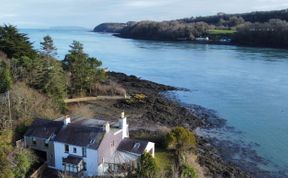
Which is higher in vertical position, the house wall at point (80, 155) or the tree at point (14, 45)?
the tree at point (14, 45)

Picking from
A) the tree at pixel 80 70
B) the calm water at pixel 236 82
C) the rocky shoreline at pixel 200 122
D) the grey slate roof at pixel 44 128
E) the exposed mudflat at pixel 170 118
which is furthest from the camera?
the tree at pixel 80 70

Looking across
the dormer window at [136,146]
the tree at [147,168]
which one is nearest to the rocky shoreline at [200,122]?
the dormer window at [136,146]

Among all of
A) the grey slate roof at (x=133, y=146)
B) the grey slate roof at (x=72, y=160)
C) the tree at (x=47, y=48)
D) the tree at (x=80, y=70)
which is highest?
the tree at (x=47, y=48)

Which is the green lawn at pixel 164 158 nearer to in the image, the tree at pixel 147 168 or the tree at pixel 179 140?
the tree at pixel 179 140

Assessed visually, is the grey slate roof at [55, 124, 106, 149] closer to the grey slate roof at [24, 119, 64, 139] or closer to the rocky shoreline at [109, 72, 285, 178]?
the grey slate roof at [24, 119, 64, 139]

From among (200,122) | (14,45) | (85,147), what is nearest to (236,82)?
(200,122)

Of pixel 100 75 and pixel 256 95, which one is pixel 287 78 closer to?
pixel 256 95

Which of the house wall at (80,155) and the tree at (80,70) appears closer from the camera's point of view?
the house wall at (80,155)

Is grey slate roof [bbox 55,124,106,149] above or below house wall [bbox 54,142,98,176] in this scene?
above

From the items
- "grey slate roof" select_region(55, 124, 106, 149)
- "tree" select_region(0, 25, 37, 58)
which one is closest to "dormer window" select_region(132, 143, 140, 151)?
"grey slate roof" select_region(55, 124, 106, 149)
